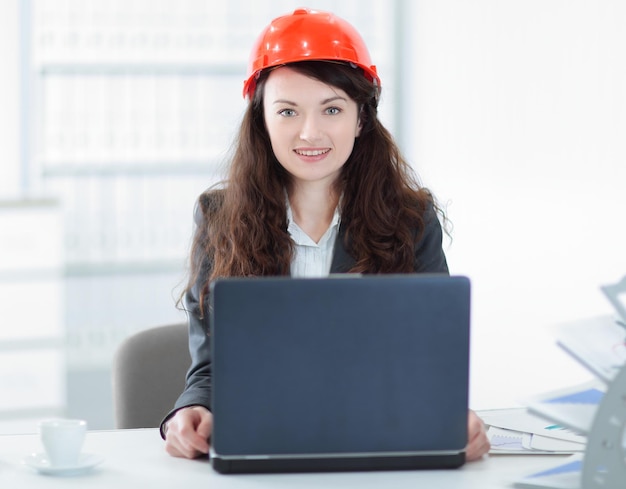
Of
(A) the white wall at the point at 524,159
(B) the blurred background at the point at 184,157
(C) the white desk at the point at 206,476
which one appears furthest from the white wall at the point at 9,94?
(C) the white desk at the point at 206,476

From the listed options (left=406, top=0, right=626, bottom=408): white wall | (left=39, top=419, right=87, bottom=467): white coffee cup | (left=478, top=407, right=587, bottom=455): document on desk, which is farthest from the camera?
(left=406, top=0, right=626, bottom=408): white wall

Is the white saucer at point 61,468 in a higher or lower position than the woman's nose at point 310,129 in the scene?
lower

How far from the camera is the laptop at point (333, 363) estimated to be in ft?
4.29

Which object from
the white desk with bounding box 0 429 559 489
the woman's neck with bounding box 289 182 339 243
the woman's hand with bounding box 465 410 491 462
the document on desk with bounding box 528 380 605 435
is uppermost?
the woman's neck with bounding box 289 182 339 243

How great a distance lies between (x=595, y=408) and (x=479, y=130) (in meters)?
2.38

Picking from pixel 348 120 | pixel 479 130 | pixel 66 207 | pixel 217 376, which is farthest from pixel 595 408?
pixel 66 207

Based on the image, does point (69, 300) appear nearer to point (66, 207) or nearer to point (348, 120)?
point (66, 207)

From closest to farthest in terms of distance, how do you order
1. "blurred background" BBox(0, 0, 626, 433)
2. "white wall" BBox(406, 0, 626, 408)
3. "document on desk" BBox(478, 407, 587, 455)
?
"document on desk" BBox(478, 407, 587, 455) → "white wall" BBox(406, 0, 626, 408) → "blurred background" BBox(0, 0, 626, 433)

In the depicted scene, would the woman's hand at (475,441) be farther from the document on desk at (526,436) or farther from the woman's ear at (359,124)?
the woman's ear at (359,124)

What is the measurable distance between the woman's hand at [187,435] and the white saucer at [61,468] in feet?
0.38

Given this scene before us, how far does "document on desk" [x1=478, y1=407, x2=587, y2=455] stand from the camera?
1.61 m

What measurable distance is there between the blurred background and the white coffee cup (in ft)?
6.26

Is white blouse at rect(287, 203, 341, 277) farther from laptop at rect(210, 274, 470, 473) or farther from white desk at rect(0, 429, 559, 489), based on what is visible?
laptop at rect(210, 274, 470, 473)

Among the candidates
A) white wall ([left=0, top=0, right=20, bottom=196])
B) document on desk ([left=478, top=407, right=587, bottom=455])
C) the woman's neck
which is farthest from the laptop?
white wall ([left=0, top=0, right=20, bottom=196])
